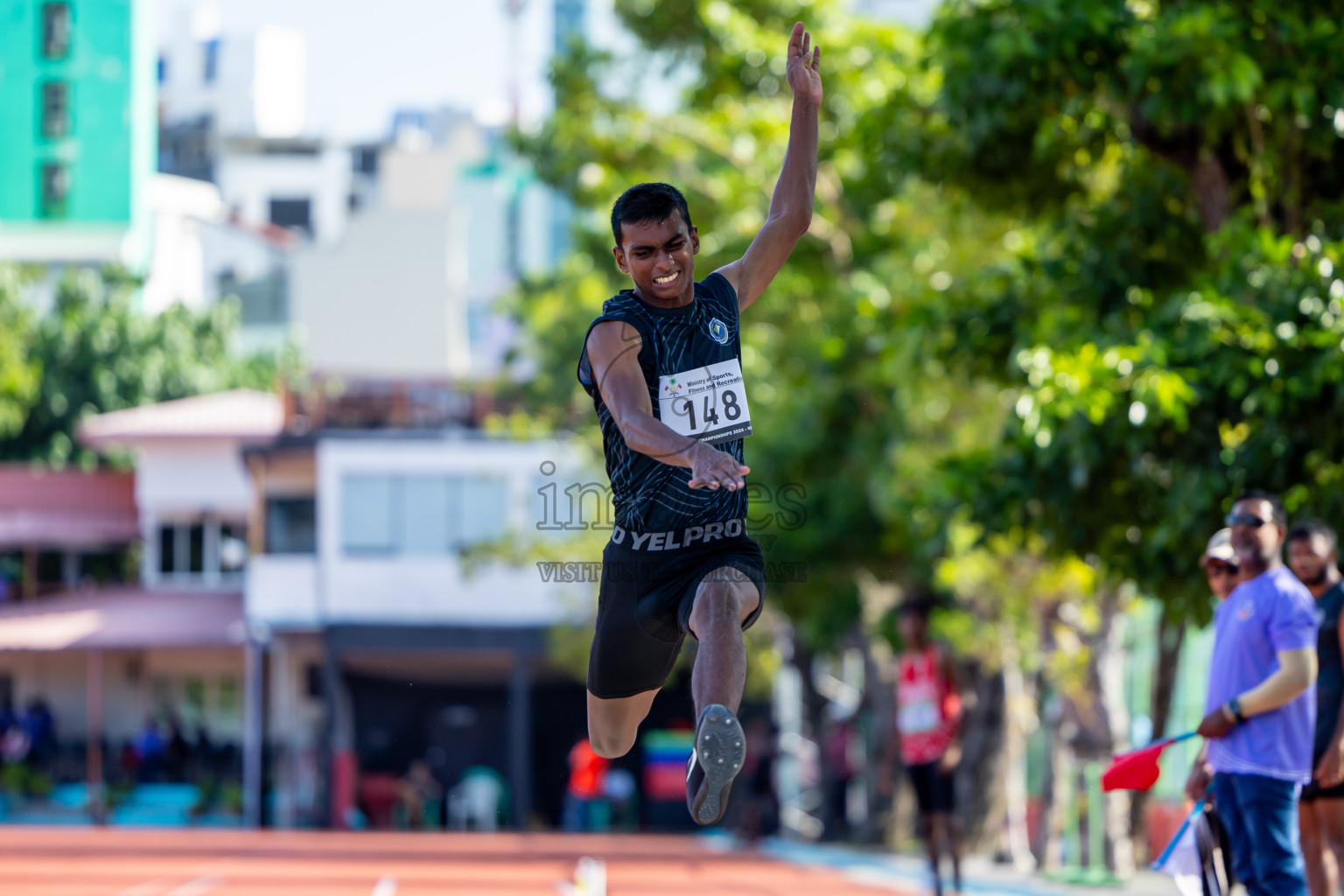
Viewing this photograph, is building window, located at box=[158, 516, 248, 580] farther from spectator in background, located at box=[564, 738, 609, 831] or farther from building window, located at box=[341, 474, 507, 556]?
spectator in background, located at box=[564, 738, 609, 831]

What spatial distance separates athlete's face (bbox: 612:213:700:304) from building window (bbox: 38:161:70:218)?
41558 mm

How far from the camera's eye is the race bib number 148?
5.37 meters

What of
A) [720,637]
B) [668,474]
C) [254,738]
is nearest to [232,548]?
[254,738]

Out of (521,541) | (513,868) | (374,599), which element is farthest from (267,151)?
(513,868)

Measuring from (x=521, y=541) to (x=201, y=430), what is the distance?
13522mm

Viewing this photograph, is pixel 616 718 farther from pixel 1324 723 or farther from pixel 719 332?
pixel 1324 723

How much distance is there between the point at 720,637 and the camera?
525cm

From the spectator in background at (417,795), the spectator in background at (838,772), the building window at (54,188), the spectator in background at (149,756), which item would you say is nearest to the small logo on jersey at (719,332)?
the spectator in background at (838,772)

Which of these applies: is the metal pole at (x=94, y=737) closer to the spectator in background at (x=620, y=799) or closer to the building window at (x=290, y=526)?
the building window at (x=290, y=526)

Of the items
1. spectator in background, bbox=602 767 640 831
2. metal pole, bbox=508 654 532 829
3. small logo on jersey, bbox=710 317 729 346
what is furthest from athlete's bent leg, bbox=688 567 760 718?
spectator in background, bbox=602 767 640 831

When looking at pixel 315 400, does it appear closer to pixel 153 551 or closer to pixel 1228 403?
pixel 153 551

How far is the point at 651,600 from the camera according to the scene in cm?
556

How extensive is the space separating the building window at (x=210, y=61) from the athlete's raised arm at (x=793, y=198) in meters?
67.0

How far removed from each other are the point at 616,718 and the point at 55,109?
114 ft
